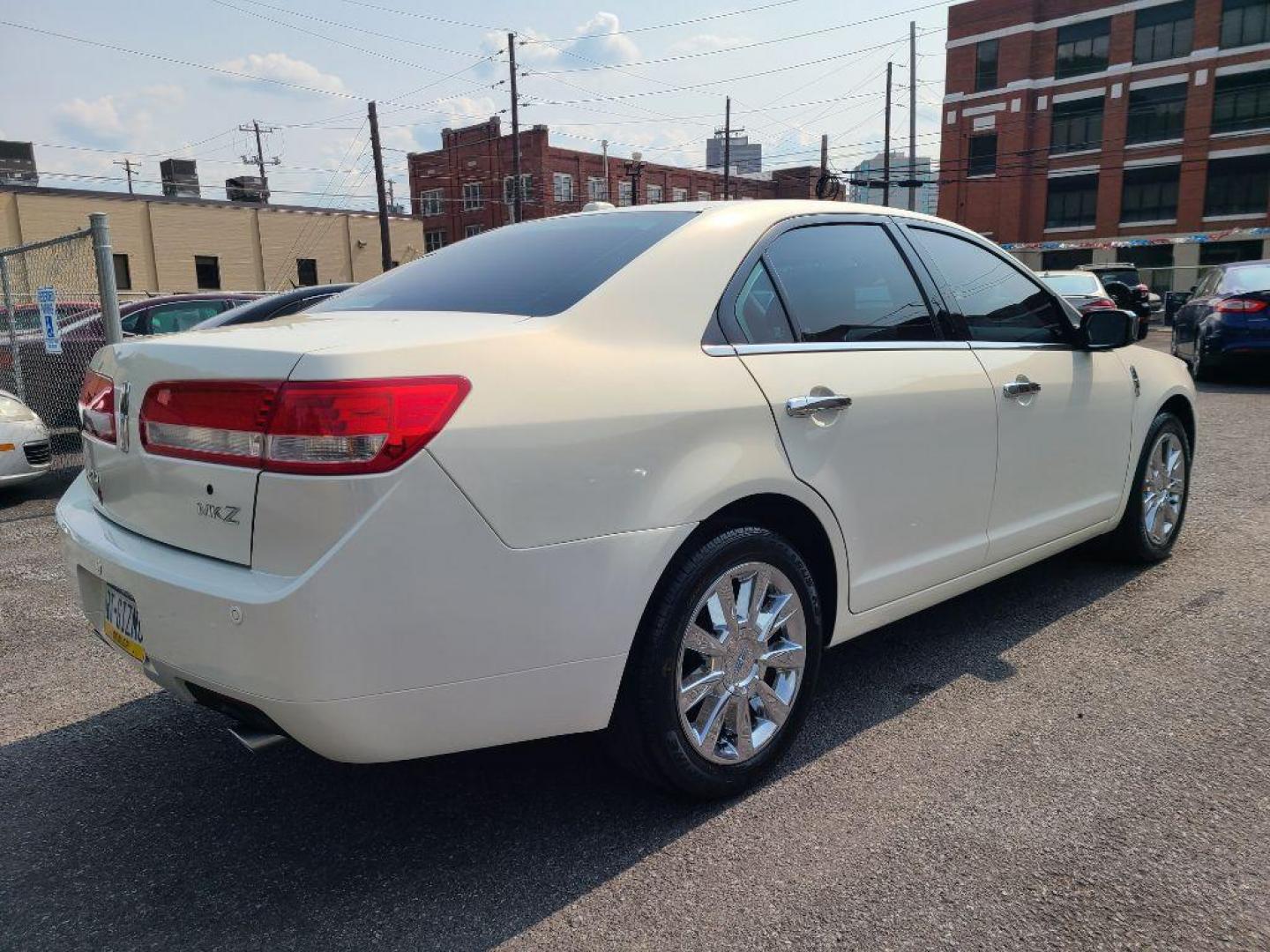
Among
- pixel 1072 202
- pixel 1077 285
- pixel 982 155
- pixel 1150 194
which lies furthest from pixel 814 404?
pixel 982 155

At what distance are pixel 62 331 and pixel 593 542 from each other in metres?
8.47

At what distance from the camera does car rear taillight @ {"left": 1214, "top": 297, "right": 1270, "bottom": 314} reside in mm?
11461

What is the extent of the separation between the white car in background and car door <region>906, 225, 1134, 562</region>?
20.6ft

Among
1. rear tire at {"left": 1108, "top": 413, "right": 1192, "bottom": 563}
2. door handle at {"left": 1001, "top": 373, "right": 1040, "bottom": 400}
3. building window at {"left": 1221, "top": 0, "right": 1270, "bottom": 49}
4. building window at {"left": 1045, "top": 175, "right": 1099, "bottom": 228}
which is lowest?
rear tire at {"left": 1108, "top": 413, "right": 1192, "bottom": 563}

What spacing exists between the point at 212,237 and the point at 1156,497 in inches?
1616

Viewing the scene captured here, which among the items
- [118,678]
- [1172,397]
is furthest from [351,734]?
[1172,397]

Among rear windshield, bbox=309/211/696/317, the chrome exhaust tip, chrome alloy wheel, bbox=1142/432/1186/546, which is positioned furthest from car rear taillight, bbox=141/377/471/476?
chrome alloy wheel, bbox=1142/432/1186/546

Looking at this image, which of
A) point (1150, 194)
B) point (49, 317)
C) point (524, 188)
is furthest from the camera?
point (524, 188)

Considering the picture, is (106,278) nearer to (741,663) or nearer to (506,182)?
(741,663)

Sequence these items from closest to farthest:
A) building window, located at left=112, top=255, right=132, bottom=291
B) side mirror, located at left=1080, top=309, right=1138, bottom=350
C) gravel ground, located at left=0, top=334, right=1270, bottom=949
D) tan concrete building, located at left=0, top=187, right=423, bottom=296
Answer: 1. gravel ground, located at left=0, top=334, right=1270, bottom=949
2. side mirror, located at left=1080, top=309, right=1138, bottom=350
3. tan concrete building, located at left=0, top=187, right=423, bottom=296
4. building window, located at left=112, top=255, right=132, bottom=291

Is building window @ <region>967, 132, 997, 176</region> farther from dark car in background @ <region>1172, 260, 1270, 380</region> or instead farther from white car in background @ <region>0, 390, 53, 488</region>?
white car in background @ <region>0, 390, 53, 488</region>

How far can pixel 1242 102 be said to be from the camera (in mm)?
43844

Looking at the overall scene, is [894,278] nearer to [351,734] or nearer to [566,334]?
[566,334]

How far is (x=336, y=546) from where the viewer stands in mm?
1909
